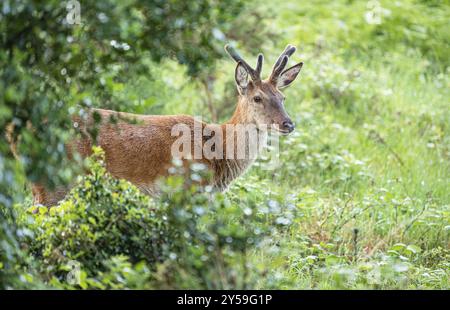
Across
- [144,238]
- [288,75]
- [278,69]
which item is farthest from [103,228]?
[288,75]

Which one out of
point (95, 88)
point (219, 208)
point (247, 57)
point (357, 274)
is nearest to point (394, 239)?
point (357, 274)

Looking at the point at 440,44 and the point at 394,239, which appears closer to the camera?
the point at 394,239

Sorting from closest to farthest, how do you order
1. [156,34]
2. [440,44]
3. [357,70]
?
[156,34] → [357,70] → [440,44]

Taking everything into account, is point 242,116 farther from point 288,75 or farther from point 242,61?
point 288,75

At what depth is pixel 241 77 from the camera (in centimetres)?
755

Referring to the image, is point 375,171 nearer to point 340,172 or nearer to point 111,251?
point 340,172

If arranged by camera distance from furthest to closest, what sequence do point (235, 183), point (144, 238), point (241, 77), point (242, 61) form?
point (235, 183), point (241, 77), point (242, 61), point (144, 238)

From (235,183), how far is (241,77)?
992mm

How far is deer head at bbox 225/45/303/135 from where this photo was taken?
7461 millimetres

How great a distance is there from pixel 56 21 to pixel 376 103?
6786 millimetres

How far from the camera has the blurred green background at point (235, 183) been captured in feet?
14.8

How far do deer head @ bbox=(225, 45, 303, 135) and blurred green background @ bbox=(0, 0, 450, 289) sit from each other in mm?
420

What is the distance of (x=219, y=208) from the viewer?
4.78 metres

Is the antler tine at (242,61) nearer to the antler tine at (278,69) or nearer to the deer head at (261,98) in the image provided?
the deer head at (261,98)
